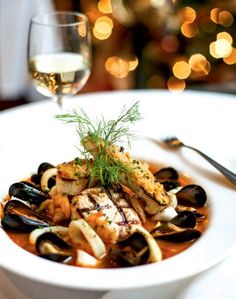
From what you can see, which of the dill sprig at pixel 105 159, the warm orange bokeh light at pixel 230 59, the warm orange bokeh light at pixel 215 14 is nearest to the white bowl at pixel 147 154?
the dill sprig at pixel 105 159

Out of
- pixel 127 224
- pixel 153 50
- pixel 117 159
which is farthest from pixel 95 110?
pixel 153 50

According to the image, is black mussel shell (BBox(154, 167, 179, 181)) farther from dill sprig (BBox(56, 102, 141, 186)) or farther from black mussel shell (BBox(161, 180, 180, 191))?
dill sprig (BBox(56, 102, 141, 186))

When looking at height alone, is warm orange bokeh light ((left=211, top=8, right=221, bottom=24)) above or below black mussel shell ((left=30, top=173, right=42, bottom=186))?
above

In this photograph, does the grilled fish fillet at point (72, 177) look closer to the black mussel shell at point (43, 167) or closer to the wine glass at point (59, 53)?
the black mussel shell at point (43, 167)

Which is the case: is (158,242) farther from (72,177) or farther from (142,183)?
(72,177)

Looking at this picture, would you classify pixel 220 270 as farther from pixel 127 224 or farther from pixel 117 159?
pixel 117 159

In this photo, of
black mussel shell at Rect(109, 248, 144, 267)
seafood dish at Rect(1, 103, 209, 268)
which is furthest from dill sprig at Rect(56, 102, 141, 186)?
black mussel shell at Rect(109, 248, 144, 267)

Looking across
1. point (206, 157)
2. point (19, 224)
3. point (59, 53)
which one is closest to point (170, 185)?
point (206, 157)
